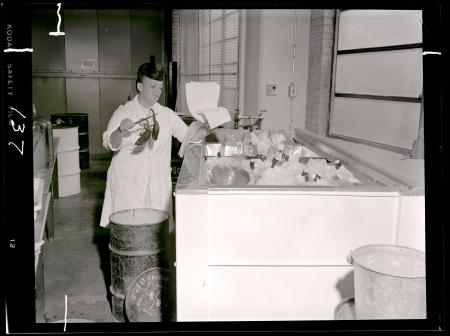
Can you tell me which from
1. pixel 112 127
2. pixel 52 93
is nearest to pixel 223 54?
pixel 112 127

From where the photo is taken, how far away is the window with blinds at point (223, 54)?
187 inches

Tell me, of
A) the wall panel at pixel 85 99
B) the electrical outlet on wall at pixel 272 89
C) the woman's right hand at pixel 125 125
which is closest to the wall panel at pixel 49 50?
the wall panel at pixel 85 99

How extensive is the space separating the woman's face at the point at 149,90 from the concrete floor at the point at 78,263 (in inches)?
52.5

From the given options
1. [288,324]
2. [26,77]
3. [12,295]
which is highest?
[26,77]

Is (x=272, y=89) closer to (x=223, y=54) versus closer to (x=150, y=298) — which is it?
(x=223, y=54)

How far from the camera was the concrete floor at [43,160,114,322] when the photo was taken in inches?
104

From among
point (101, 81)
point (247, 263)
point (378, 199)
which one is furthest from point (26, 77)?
point (101, 81)

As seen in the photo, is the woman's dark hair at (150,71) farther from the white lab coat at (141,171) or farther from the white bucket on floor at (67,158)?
the white bucket on floor at (67,158)

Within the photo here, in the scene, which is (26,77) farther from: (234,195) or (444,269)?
(444,269)

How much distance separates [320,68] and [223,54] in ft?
4.76

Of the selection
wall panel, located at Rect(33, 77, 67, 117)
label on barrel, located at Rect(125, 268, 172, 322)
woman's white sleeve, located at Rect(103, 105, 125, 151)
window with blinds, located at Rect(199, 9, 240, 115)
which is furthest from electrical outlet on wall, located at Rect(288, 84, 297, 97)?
wall panel, located at Rect(33, 77, 67, 117)

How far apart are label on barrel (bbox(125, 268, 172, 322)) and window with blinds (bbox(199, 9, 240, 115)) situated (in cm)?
280

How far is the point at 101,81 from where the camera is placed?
775 centimetres

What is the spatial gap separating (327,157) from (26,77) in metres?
1.92
